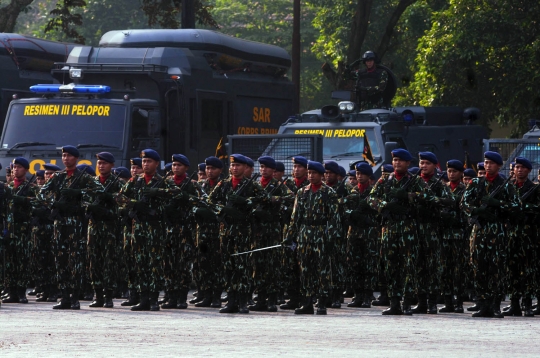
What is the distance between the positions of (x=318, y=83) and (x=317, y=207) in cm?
3388

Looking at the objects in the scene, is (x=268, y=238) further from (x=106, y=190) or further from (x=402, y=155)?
(x=106, y=190)

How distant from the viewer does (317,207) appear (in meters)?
13.1

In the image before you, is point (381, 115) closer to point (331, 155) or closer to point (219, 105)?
point (331, 155)

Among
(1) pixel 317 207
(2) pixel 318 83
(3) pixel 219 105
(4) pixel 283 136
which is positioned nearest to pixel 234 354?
(1) pixel 317 207

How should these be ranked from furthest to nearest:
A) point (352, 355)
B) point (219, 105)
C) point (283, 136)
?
point (219, 105), point (283, 136), point (352, 355)

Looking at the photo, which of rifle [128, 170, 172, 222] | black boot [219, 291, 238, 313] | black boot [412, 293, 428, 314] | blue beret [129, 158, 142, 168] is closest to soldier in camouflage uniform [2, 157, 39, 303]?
blue beret [129, 158, 142, 168]

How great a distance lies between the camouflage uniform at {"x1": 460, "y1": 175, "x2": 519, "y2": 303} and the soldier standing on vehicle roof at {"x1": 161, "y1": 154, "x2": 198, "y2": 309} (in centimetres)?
286

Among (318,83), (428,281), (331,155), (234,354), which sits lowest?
(234,354)

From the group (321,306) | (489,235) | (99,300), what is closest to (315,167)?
(321,306)

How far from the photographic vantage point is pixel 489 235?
42.8ft

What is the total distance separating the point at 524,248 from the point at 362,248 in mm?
2267

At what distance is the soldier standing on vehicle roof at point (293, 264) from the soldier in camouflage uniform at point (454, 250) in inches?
58.9

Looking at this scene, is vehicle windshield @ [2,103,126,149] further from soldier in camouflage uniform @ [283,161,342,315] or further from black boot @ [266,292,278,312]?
soldier in camouflage uniform @ [283,161,342,315]

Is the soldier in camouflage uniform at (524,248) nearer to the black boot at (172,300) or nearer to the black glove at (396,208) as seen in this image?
the black glove at (396,208)
